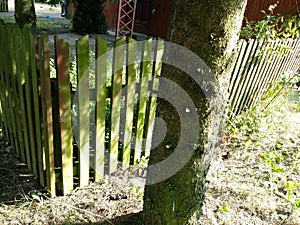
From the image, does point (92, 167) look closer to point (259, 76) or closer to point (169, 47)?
point (169, 47)

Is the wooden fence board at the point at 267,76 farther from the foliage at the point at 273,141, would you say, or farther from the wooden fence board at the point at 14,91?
the wooden fence board at the point at 14,91

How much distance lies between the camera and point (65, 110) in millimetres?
2164

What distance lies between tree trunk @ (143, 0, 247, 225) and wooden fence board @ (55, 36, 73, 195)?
31.9 inches

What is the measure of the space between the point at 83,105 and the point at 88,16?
10423 mm

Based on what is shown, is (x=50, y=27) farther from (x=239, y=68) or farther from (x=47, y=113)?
(x=47, y=113)

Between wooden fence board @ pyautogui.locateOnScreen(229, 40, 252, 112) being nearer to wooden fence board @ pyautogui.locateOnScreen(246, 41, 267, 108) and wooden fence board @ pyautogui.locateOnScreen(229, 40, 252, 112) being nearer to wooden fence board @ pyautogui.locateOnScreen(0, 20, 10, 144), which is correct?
wooden fence board @ pyautogui.locateOnScreen(246, 41, 267, 108)

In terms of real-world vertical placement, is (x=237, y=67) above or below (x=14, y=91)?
above

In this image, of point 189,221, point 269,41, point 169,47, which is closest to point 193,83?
point 169,47

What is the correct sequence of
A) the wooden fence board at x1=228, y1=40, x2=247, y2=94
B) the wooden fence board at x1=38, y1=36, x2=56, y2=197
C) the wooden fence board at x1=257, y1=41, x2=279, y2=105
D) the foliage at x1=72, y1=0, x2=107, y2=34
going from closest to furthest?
the wooden fence board at x1=38, y1=36, x2=56, y2=197 < the wooden fence board at x1=228, y1=40, x2=247, y2=94 < the wooden fence board at x1=257, y1=41, x2=279, y2=105 < the foliage at x1=72, y1=0, x2=107, y2=34

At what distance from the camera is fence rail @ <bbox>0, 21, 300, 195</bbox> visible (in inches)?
82.0

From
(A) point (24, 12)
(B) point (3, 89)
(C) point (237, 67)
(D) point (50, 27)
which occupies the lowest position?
(D) point (50, 27)

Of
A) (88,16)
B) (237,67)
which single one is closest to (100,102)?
(237,67)

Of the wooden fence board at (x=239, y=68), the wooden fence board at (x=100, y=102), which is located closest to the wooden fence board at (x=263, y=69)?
the wooden fence board at (x=239, y=68)

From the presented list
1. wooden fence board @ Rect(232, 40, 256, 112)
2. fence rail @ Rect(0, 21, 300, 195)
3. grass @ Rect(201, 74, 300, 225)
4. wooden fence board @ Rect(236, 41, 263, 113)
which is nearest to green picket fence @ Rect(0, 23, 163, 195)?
fence rail @ Rect(0, 21, 300, 195)
